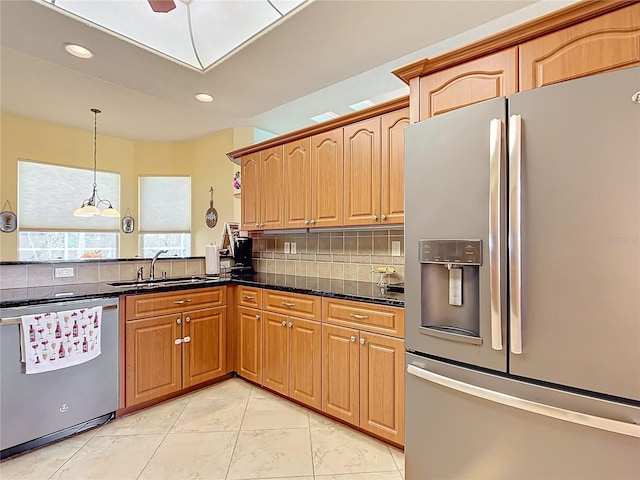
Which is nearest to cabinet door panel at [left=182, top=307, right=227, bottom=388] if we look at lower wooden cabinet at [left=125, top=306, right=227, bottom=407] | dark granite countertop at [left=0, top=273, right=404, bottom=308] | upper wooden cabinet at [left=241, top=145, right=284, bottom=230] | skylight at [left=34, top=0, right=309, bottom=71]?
lower wooden cabinet at [left=125, top=306, right=227, bottom=407]

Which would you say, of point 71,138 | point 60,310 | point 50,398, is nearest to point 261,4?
point 60,310

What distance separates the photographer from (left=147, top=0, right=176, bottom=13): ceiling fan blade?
190 centimetres

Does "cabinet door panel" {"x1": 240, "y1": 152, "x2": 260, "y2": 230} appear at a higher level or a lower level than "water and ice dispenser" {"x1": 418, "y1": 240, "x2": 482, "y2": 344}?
higher

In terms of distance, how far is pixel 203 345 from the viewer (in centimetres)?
284

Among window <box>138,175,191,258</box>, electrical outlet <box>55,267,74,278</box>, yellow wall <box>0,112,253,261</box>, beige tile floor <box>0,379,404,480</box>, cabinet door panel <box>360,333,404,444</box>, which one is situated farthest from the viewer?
window <box>138,175,191,258</box>

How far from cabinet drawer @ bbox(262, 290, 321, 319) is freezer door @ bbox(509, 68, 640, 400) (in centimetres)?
136

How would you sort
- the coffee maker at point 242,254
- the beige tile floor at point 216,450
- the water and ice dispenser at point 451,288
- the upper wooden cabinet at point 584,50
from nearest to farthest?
the upper wooden cabinet at point 584,50 < the water and ice dispenser at point 451,288 < the beige tile floor at point 216,450 < the coffee maker at point 242,254

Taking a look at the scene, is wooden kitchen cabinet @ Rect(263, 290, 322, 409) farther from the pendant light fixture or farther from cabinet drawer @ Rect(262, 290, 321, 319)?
the pendant light fixture

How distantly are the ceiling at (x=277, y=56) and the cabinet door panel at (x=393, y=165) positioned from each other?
0.46 m

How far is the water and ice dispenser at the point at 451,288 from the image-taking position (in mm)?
1396

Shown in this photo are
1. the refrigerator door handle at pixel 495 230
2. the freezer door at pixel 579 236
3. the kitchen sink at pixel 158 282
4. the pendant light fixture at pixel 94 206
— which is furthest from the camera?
the pendant light fixture at pixel 94 206

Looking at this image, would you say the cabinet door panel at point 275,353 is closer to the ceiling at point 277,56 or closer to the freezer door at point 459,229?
the freezer door at point 459,229

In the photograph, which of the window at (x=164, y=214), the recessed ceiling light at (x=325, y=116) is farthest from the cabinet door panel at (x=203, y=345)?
the window at (x=164, y=214)

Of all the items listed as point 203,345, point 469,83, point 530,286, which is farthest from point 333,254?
point 530,286
